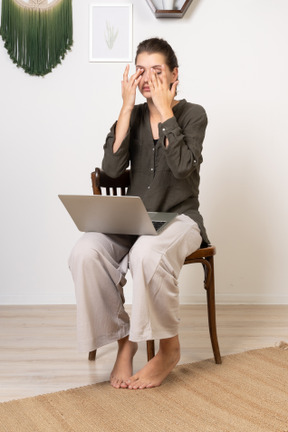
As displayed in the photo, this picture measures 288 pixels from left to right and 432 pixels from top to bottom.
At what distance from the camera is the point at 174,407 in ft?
5.57

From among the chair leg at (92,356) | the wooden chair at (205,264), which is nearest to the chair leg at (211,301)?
the wooden chair at (205,264)

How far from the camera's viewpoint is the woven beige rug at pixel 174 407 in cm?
157

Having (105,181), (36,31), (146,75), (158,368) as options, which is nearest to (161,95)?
(146,75)

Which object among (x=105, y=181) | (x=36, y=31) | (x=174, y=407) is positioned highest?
(x=36, y=31)

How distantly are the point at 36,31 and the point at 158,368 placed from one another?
1.95m

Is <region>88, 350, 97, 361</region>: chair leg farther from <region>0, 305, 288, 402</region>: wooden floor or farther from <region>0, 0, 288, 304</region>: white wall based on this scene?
<region>0, 0, 288, 304</region>: white wall

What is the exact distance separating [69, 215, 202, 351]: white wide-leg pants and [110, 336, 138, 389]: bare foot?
0.05 metres

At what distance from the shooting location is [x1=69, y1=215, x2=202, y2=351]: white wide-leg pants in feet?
5.80

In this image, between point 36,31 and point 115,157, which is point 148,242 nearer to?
point 115,157

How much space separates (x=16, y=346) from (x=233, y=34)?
187 cm

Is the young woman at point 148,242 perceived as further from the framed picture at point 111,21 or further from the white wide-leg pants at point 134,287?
the framed picture at point 111,21

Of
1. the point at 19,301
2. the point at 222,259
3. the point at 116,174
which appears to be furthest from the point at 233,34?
the point at 19,301

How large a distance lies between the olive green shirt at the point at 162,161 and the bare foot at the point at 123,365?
45cm

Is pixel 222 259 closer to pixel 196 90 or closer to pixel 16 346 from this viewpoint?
pixel 196 90
